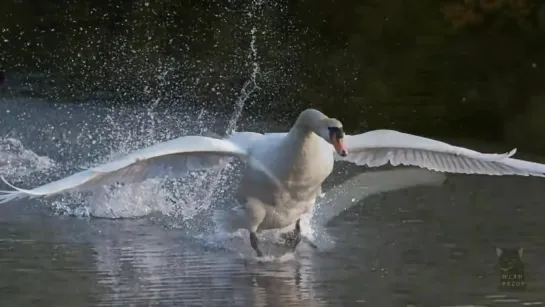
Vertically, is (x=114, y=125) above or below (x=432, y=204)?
above

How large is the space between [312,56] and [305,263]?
9.36 metres

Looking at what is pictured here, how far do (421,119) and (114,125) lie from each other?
3.41 metres

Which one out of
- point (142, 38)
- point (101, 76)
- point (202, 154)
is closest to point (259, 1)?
point (142, 38)

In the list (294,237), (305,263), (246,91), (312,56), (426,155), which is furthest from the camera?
(312,56)

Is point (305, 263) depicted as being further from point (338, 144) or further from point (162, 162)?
point (162, 162)

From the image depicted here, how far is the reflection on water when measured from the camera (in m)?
6.09

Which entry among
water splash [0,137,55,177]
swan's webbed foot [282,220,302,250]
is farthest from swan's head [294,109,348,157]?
Result: water splash [0,137,55,177]

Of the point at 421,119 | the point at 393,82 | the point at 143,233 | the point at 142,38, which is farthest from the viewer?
the point at 142,38

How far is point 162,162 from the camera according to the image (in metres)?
7.31

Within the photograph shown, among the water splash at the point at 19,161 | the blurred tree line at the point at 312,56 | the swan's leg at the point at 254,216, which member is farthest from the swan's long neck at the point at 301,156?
the blurred tree line at the point at 312,56

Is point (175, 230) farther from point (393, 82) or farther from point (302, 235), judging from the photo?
point (393, 82)

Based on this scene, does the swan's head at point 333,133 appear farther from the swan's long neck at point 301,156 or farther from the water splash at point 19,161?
the water splash at point 19,161

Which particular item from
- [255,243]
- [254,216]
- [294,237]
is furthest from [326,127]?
[294,237]

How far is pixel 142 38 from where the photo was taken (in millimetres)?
17047
